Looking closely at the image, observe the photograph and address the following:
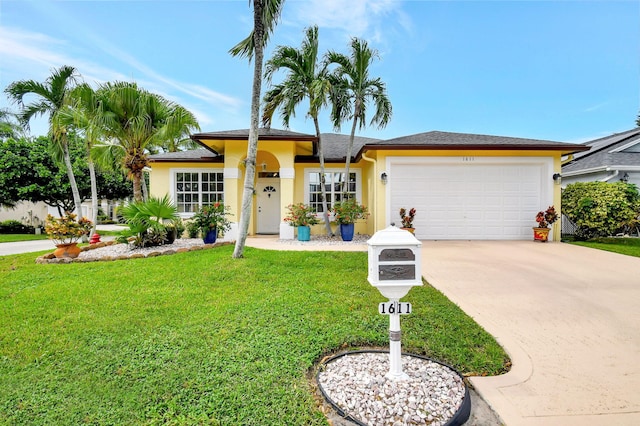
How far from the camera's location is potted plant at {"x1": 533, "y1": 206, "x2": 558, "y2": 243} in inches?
386

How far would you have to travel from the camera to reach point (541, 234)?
988 cm

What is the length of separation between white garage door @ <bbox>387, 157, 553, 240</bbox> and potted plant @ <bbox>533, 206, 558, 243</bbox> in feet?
1.25

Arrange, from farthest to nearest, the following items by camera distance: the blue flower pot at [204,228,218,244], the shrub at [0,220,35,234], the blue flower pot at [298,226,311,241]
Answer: the shrub at [0,220,35,234] < the blue flower pot at [298,226,311,241] < the blue flower pot at [204,228,218,244]

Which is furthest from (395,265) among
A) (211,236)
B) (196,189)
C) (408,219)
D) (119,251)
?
(196,189)

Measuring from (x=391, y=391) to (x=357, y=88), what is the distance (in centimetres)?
994

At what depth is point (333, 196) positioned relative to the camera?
12086 millimetres

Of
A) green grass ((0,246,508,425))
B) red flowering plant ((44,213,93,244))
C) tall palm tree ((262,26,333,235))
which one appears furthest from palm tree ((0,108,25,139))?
green grass ((0,246,508,425))

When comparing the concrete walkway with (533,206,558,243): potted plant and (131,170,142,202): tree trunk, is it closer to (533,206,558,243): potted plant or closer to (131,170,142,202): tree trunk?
(131,170,142,202): tree trunk

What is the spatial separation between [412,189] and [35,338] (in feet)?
32.5

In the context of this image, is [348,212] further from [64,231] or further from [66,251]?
[66,251]

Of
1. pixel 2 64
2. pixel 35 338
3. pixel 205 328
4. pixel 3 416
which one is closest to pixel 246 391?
pixel 205 328

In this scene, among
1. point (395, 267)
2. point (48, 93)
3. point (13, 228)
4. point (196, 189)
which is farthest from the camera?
point (13, 228)

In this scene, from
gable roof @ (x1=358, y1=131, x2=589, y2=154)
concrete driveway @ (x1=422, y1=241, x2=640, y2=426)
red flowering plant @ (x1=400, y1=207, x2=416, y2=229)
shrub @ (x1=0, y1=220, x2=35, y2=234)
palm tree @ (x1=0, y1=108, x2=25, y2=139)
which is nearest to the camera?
concrete driveway @ (x1=422, y1=241, x2=640, y2=426)

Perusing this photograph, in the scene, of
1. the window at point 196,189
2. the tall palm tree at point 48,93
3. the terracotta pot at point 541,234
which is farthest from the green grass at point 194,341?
the tall palm tree at point 48,93
